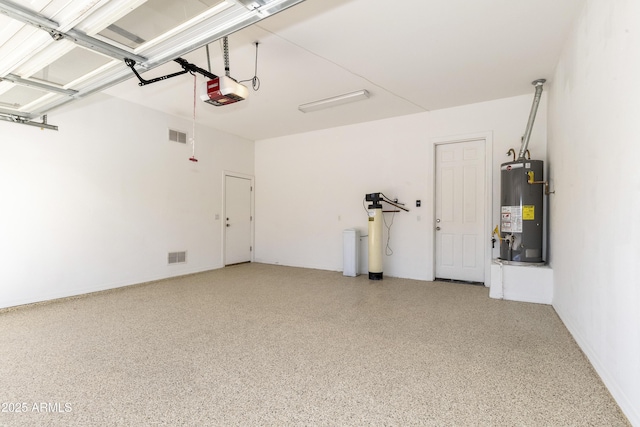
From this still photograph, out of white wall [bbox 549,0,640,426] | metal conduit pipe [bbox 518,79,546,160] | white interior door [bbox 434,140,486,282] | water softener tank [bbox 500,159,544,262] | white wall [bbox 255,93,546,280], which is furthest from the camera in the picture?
white interior door [bbox 434,140,486,282]

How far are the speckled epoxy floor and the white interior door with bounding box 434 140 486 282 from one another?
3.78 ft

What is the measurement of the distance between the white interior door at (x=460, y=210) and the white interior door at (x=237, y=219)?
409cm

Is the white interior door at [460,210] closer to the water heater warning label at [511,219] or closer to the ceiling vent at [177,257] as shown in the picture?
the water heater warning label at [511,219]

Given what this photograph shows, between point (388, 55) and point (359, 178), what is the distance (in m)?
2.79

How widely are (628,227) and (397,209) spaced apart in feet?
12.9

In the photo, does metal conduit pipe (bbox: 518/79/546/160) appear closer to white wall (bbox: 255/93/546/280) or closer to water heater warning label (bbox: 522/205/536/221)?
white wall (bbox: 255/93/546/280)

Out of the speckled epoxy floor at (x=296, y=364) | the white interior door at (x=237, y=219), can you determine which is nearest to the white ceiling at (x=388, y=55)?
the white interior door at (x=237, y=219)

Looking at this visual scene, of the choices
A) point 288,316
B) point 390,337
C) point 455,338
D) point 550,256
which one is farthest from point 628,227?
point 288,316

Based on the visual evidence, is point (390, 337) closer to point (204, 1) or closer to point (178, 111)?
point (204, 1)

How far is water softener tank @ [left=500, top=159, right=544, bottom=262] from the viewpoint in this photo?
404 cm

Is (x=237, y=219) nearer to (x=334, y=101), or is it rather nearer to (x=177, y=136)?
(x=177, y=136)

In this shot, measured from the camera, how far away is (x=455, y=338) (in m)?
2.86

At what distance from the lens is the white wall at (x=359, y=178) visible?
4.86m

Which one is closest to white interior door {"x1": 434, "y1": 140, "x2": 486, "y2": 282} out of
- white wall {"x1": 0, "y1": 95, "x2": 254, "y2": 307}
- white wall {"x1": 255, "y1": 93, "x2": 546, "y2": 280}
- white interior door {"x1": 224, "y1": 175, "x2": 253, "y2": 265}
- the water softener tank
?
white wall {"x1": 255, "y1": 93, "x2": 546, "y2": 280}
